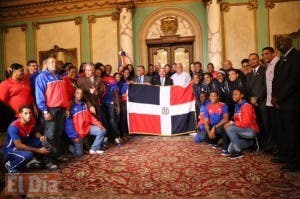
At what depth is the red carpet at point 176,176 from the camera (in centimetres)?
303

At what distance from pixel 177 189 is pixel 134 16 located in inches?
285

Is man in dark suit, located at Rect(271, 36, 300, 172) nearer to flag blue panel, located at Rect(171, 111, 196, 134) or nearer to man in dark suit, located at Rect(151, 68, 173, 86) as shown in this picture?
flag blue panel, located at Rect(171, 111, 196, 134)

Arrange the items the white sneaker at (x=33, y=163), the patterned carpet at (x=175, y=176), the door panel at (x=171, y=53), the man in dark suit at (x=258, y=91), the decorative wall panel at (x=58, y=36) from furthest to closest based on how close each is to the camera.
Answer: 1. the decorative wall panel at (x=58, y=36)
2. the door panel at (x=171, y=53)
3. the man in dark suit at (x=258, y=91)
4. the white sneaker at (x=33, y=163)
5. the patterned carpet at (x=175, y=176)

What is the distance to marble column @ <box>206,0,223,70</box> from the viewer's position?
333 inches

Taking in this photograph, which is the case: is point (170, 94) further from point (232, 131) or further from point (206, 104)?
point (232, 131)

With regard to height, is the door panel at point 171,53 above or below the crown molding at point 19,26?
below

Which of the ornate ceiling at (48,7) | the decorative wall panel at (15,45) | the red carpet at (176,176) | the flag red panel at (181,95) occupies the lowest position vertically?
the red carpet at (176,176)

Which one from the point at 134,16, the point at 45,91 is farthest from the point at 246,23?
the point at 45,91

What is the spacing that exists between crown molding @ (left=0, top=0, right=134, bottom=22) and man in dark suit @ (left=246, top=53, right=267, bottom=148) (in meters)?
5.72

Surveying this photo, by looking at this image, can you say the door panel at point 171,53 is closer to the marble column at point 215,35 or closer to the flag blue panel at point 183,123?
the marble column at point 215,35

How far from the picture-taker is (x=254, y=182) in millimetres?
3227

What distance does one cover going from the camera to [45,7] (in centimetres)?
991

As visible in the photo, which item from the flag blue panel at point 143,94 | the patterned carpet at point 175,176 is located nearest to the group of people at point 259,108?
the patterned carpet at point 175,176

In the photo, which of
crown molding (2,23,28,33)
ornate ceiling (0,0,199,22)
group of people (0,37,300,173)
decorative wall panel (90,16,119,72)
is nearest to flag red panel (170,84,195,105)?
group of people (0,37,300,173)
